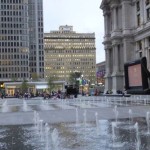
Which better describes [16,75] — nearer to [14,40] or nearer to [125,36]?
[14,40]

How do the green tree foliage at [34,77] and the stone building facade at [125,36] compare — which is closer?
the stone building facade at [125,36]

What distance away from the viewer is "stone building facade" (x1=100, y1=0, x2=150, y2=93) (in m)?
80.2

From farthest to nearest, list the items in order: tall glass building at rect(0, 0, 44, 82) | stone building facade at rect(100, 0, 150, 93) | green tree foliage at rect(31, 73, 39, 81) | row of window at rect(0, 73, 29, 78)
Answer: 1. row of window at rect(0, 73, 29, 78)
2. tall glass building at rect(0, 0, 44, 82)
3. green tree foliage at rect(31, 73, 39, 81)
4. stone building facade at rect(100, 0, 150, 93)

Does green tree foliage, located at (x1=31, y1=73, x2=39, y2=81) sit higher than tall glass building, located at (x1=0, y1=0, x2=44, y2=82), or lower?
lower

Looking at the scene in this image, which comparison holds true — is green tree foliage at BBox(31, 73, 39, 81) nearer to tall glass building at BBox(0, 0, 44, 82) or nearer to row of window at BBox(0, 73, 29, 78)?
tall glass building at BBox(0, 0, 44, 82)

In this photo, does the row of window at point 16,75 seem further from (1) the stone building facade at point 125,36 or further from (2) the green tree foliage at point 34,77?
(1) the stone building facade at point 125,36

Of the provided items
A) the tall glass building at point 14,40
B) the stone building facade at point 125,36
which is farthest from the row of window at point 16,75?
the stone building facade at point 125,36

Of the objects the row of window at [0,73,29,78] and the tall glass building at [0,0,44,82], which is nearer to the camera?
the tall glass building at [0,0,44,82]

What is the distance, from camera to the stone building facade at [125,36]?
80250 millimetres

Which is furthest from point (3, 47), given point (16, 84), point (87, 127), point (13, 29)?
point (87, 127)

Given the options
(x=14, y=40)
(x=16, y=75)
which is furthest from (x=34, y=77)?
(x=14, y=40)

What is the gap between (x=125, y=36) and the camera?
85250 millimetres

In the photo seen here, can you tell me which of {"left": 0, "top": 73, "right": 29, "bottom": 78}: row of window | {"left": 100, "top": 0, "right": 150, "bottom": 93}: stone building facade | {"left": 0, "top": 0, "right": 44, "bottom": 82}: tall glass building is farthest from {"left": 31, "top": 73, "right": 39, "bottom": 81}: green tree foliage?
{"left": 100, "top": 0, "right": 150, "bottom": 93}: stone building facade

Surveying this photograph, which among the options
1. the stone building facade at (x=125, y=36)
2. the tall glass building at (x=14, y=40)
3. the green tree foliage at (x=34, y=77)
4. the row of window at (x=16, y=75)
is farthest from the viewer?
the row of window at (x=16, y=75)
